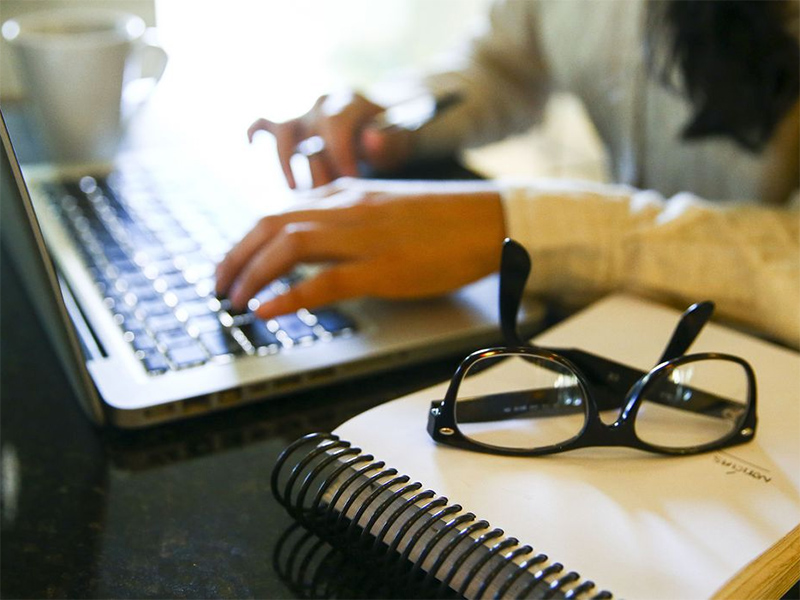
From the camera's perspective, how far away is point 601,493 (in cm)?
42

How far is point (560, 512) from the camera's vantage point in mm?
403

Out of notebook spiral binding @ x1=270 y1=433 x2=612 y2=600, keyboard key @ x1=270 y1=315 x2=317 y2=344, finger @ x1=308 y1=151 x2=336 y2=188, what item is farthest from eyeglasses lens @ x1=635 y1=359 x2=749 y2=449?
finger @ x1=308 y1=151 x2=336 y2=188

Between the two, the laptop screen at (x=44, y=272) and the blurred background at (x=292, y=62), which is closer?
the laptop screen at (x=44, y=272)

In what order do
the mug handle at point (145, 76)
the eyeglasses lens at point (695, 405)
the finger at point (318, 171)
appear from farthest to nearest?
the mug handle at point (145, 76)
the finger at point (318, 171)
the eyeglasses lens at point (695, 405)

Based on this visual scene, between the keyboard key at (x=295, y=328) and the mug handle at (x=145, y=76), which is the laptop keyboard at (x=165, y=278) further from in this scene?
the mug handle at (x=145, y=76)

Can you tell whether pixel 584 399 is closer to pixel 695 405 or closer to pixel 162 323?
pixel 695 405

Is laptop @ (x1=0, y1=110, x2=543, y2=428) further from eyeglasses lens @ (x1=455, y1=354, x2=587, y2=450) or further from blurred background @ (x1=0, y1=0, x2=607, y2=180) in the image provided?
blurred background @ (x1=0, y1=0, x2=607, y2=180)

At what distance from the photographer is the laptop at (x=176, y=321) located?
0.53 metres

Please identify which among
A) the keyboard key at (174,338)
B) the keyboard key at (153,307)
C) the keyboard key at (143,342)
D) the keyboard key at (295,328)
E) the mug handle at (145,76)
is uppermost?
the mug handle at (145,76)

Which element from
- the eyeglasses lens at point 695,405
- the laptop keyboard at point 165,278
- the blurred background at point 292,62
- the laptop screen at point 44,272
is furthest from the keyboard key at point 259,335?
the blurred background at point 292,62

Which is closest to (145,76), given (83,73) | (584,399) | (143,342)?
(83,73)

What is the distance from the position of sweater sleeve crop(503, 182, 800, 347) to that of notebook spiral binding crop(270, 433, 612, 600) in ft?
0.94

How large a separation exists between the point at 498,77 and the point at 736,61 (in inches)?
15.3

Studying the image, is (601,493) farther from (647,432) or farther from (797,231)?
(797,231)
